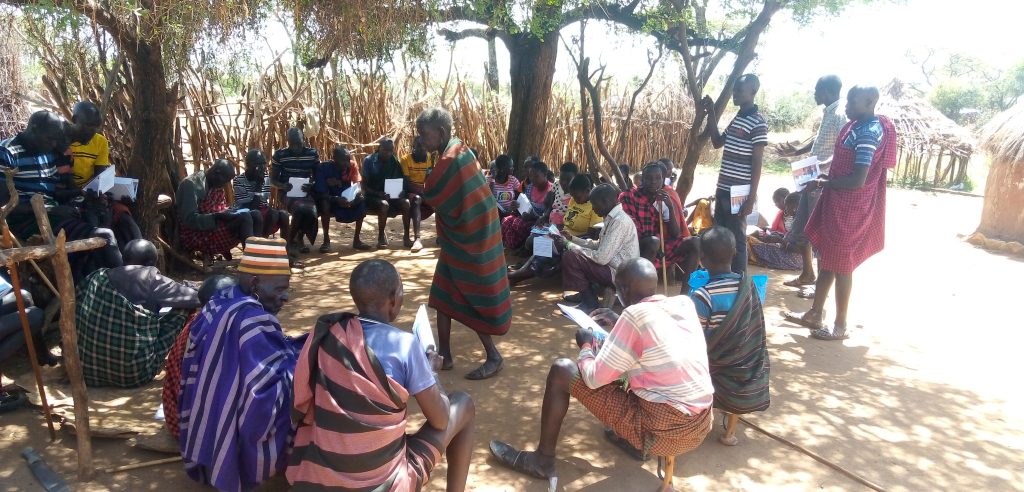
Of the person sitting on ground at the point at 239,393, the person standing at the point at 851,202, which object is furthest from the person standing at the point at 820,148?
the person sitting on ground at the point at 239,393

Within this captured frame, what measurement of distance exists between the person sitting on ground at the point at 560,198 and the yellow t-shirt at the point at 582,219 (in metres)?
0.29

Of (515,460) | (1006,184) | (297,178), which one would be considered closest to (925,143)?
(1006,184)

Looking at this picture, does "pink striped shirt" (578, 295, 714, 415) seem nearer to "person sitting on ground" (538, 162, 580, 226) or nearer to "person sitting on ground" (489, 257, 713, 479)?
"person sitting on ground" (489, 257, 713, 479)

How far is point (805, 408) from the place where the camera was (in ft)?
12.3

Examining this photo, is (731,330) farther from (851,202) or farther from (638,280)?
(851,202)

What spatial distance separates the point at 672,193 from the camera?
214 inches

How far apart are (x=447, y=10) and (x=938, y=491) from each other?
587 centimetres

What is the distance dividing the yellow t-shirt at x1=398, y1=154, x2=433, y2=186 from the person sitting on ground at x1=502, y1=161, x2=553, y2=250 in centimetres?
146

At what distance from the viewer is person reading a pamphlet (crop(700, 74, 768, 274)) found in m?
5.01

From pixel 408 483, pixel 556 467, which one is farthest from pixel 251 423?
pixel 556 467

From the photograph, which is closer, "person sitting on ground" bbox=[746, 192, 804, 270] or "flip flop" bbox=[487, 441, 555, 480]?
"flip flop" bbox=[487, 441, 555, 480]

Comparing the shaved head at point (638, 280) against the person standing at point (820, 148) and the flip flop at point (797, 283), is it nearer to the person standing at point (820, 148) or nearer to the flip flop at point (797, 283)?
the person standing at point (820, 148)

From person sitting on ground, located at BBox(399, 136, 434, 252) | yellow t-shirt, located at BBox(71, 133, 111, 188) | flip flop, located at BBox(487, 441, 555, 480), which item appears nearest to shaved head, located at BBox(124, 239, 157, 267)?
yellow t-shirt, located at BBox(71, 133, 111, 188)

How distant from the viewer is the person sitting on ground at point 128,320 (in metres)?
3.49
